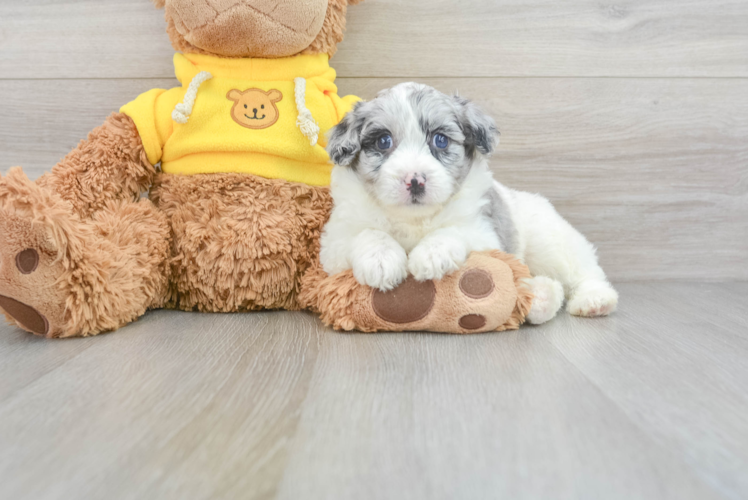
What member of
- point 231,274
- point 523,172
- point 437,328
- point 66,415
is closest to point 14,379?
point 66,415

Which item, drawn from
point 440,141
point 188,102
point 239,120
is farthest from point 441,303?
point 188,102

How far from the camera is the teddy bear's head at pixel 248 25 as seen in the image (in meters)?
1.72

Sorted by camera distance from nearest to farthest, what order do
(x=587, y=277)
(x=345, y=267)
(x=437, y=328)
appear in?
(x=437, y=328)
(x=345, y=267)
(x=587, y=277)

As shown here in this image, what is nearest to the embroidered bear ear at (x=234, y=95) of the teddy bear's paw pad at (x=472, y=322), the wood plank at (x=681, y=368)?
the teddy bear's paw pad at (x=472, y=322)

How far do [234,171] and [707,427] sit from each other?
1480mm

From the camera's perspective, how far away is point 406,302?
154 centimetres

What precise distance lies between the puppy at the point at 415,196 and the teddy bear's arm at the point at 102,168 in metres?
0.69

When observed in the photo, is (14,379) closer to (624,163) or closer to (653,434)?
(653,434)

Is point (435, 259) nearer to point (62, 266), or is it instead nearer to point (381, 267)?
point (381, 267)

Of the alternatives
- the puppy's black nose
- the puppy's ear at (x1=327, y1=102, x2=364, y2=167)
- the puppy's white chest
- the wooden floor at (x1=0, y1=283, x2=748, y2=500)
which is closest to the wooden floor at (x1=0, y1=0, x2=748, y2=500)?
the wooden floor at (x1=0, y1=283, x2=748, y2=500)

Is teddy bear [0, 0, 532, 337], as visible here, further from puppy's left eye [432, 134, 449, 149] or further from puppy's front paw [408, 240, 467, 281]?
puppy's left eye [432, 134, 449, 149]

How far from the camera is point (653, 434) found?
3.09 feet

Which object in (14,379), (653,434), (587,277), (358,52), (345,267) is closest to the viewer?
(653,434)

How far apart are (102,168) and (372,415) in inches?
51.3
